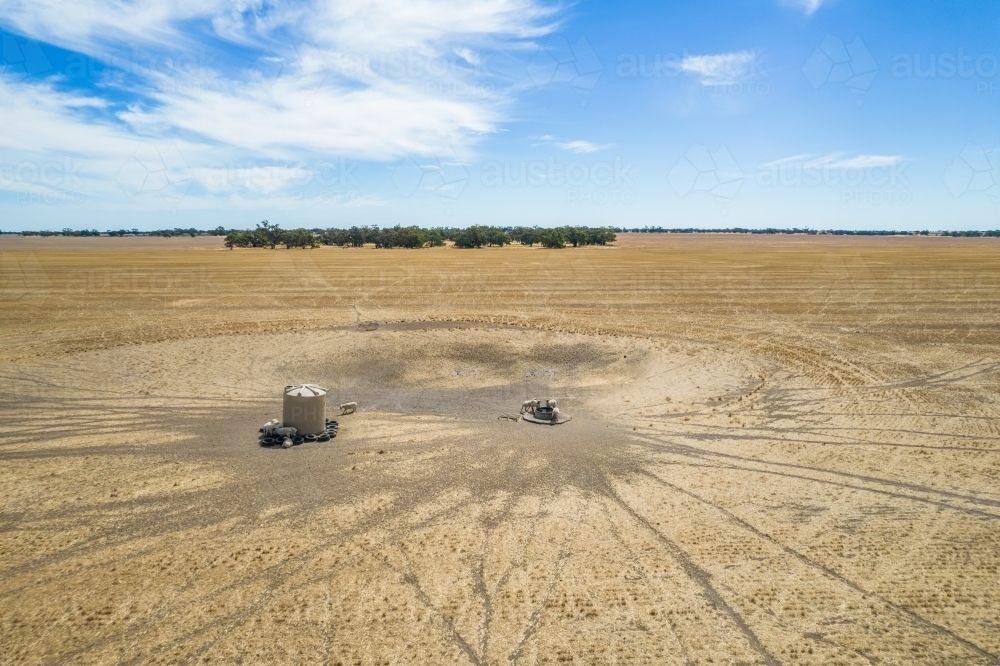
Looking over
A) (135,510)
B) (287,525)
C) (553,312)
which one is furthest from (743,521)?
(553,312)

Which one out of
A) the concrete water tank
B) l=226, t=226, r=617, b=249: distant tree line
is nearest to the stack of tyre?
the concrete water tank

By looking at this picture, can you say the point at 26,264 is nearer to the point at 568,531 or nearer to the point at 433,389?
the point at 433,389

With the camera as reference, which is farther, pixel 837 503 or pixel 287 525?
pixel 837 503

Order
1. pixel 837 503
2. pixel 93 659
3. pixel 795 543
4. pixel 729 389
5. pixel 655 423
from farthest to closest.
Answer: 1. pixel 729 389
2. pixel 655 423
3. pixel 837 503
4. pixel 795 543
5. pixel 93 659

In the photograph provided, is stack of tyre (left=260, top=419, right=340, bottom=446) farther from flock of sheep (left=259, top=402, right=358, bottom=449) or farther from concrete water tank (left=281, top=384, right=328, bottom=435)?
concrete water tank (left=281, top=384, right=328, bottom=435)

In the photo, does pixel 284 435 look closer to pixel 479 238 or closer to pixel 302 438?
pixel 302 438

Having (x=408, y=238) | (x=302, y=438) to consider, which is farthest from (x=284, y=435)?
(x=408, y=238)

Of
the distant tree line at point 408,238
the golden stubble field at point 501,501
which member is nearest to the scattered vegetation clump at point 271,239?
the distant tree line at point 408,238
